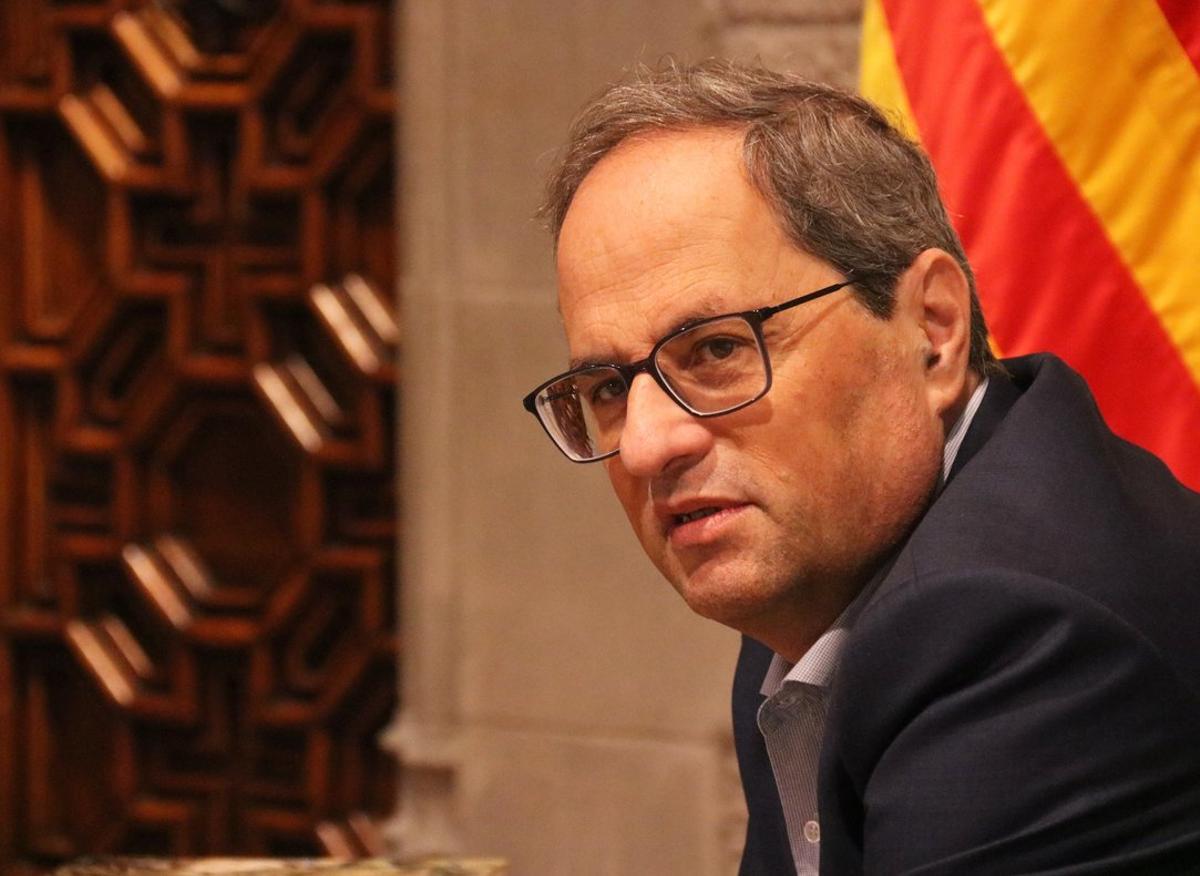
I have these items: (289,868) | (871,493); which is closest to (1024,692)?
(871,493)

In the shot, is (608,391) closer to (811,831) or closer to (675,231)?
(675,231)

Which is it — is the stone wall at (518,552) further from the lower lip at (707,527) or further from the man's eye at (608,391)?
the lower lip at (707,527)

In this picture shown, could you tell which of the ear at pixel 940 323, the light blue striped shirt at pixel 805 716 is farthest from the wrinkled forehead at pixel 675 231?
the light blue striped shirt at pixel 805 716

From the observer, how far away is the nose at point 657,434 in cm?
118

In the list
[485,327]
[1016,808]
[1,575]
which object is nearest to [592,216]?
[1016,808]

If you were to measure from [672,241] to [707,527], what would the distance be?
0.22 metres

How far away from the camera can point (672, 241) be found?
3.89 ft

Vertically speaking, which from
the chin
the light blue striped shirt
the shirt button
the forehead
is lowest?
the shirt button

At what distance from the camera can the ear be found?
4.04 feet

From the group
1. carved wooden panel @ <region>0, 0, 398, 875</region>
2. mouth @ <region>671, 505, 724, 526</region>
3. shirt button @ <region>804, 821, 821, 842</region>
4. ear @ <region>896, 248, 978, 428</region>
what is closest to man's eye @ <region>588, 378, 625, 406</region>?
mouth @ <region>671, 505, 724, 526</region>

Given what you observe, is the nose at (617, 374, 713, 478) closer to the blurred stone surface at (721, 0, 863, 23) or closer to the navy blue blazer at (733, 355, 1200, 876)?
the navy blue blazer at (733, 355, 1200, 876)

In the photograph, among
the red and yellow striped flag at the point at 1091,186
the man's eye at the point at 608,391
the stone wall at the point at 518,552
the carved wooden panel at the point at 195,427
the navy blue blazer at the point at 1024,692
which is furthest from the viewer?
the carved wooden panel at the point at 195,427

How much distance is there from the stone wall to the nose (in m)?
1.60

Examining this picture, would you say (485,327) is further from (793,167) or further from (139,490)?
(793,167)
